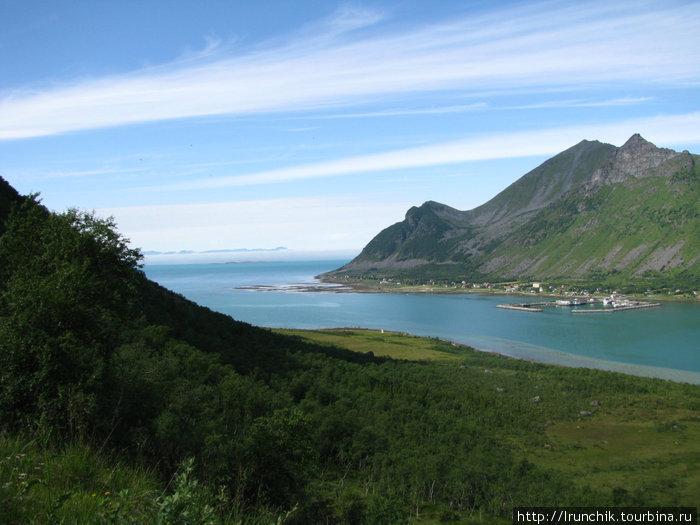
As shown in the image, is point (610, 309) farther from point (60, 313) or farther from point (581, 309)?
point (60, 313)

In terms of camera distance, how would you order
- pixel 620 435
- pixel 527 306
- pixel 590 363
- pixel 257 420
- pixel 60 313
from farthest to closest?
pixel 527 306 < pixel 590 363 < pixel 620 435 < pixel 257 420 < pixel 60 313

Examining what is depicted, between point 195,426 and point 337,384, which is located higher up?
point 195,426

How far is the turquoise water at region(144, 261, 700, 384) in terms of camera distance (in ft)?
209

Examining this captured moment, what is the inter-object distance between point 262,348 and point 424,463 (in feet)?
78.2

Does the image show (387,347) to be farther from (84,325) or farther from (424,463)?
(84,325)

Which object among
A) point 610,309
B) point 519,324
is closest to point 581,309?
point 610,309

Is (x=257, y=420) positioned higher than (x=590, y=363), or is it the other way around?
(x=257, y=420)

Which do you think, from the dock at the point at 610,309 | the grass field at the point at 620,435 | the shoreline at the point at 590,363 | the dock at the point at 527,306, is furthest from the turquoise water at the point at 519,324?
the grass field at the point at 620,435

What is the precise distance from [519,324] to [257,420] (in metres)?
85.5

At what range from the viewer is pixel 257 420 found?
1780cm

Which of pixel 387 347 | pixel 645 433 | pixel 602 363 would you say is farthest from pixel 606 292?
pixel 645 433

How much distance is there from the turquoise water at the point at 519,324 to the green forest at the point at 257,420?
14.7 metres

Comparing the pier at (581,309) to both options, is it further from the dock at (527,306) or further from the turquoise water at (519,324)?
the turquoise water at (519,324)

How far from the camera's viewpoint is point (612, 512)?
70.1 feet
